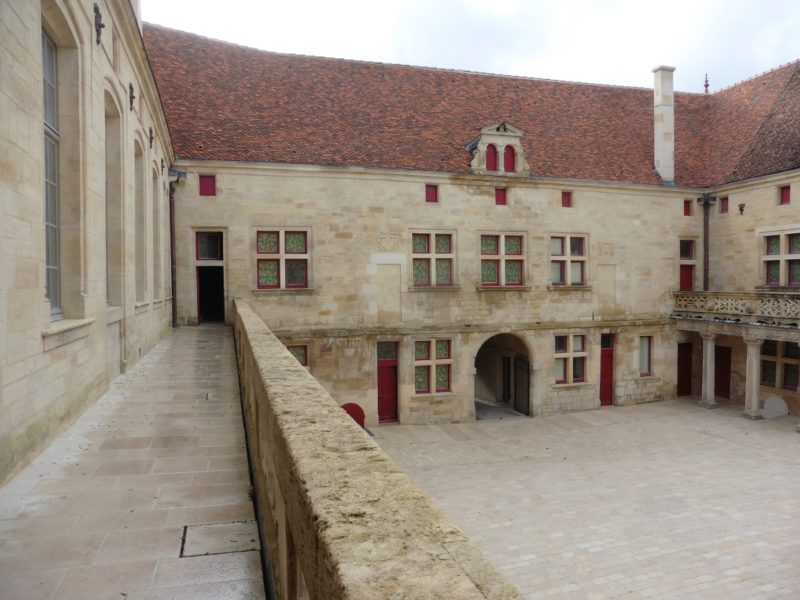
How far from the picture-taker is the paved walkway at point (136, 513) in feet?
8.23

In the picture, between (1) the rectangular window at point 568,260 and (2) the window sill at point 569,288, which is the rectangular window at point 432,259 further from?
(1) the rectangular window at point 568,260

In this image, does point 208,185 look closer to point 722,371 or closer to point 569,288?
point 569,288

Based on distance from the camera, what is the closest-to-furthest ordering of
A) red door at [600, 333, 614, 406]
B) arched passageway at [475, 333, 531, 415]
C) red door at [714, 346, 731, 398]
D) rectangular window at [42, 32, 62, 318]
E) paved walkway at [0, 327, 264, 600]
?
paved walkway at [0, 327, 264, 600], rectangular window at [42, 32, 62, 318], arched passageway at [475, 333, 531, 415], red door at [600, 333, 614, 406], red door at [714, 346, 731, 398]

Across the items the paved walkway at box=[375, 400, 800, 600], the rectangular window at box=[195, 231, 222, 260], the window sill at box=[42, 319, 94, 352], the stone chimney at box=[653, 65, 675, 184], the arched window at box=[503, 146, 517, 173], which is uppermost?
the stone chimney at box=[653, 65, 675, 184]

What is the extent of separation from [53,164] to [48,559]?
3.78 m

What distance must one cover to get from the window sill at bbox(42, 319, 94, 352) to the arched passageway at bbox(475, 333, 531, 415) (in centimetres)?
1376

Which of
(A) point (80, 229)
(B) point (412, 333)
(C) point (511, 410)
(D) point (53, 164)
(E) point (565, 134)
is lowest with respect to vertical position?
(C) point (511, 410)

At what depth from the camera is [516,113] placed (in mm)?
18250

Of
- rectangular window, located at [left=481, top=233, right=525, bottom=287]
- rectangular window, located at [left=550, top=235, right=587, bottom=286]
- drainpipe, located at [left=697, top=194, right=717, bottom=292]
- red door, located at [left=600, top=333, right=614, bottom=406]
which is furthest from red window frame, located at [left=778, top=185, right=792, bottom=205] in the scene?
rectangular window, located at [left=481, top=233, right=525, bottom=287]

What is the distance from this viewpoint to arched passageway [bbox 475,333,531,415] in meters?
17.6

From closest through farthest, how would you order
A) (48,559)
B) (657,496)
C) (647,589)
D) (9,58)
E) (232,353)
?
(48,559)
(9,58)
(647,589)
(232,353)
(657,496)

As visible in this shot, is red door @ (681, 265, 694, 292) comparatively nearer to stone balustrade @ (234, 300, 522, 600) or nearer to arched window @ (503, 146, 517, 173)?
arched window @ (503, 146, 517, 173)

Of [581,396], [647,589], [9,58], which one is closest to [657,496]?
[647,589]

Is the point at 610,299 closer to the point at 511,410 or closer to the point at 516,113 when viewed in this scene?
the point at 511,410
